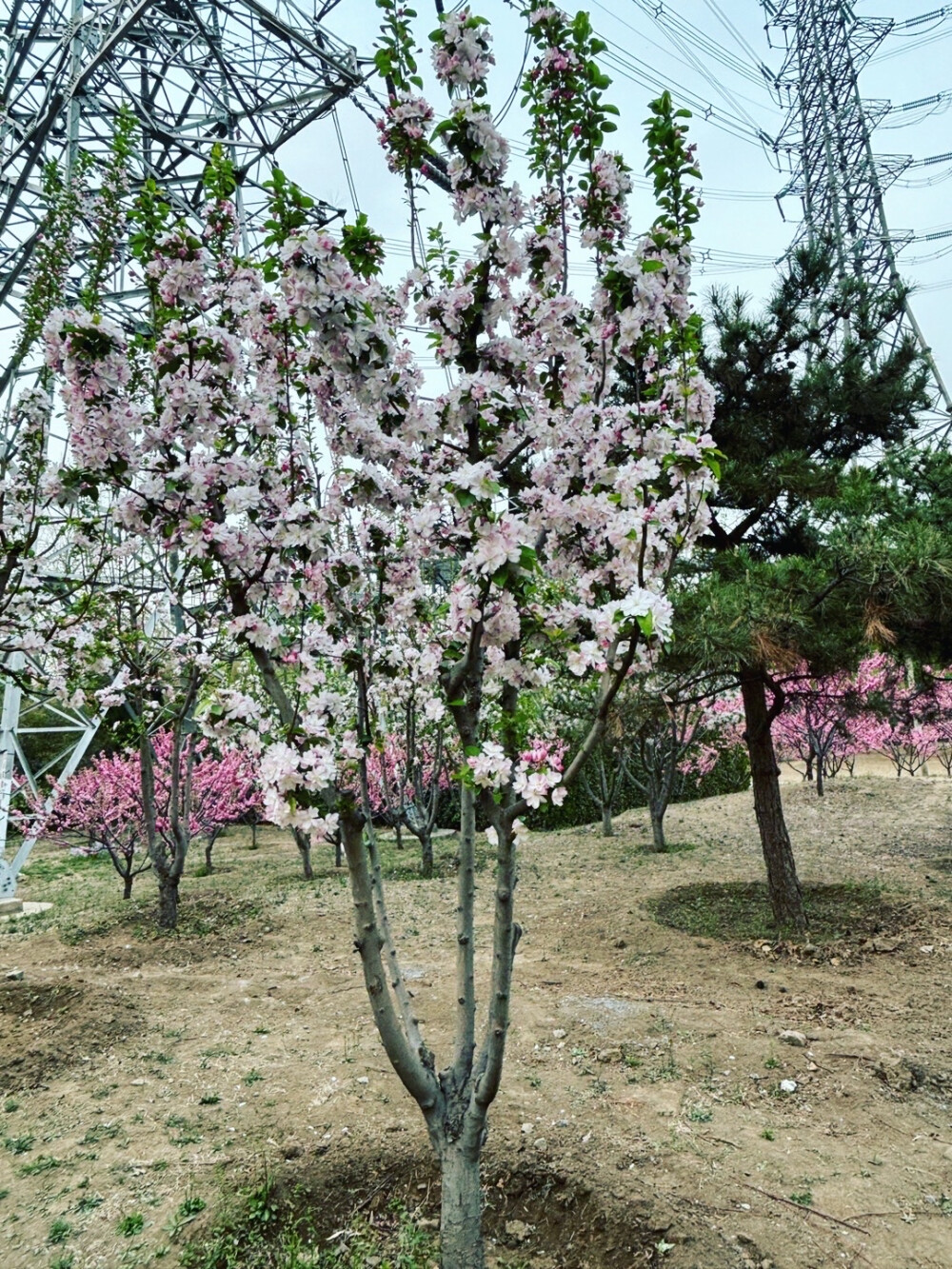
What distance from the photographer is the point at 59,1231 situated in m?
2.61

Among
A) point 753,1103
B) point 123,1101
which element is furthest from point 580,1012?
point 123,1101

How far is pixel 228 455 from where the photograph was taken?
2.54m

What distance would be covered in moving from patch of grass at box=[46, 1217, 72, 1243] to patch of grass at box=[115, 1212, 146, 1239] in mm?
162

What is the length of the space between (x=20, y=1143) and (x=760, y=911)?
17.8 feet

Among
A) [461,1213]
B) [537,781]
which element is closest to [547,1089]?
[461,1213]

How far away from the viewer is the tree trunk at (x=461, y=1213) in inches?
89.8

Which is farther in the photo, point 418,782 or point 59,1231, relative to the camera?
point 418,782

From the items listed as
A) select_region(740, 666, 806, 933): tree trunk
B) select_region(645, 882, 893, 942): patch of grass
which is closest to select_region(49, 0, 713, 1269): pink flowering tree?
select_region(740, 666, 806, 933): tree trunk

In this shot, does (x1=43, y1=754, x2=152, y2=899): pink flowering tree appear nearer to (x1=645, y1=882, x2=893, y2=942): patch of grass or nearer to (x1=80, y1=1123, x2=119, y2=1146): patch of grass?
(x1=80, y1=1123, x2=119, y2=1146): patch of grass

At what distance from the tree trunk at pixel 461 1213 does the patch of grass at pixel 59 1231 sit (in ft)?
4.45

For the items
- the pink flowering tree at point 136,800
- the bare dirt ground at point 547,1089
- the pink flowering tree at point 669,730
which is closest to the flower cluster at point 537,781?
the bare dirt ground at point 547,1089

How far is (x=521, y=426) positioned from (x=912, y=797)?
41.1ft

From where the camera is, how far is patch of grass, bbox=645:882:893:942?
5.82 meters

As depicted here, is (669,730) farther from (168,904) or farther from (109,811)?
(109,811)
